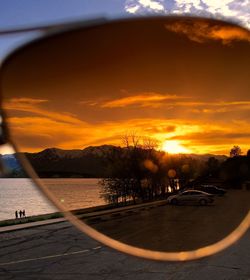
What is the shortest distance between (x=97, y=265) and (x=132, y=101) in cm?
317

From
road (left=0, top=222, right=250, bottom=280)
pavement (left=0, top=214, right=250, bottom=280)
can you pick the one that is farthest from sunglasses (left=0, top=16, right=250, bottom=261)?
road (left=0, top=222, right=250, bottom=280)

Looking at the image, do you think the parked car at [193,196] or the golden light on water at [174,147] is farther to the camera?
the parked car at [193,196]

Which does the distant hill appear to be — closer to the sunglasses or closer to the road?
the sunglasses

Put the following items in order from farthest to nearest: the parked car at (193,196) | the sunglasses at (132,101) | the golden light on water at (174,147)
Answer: the parked car at (193,196)
the golden light on water at (174,147)
the sunglasses at (132,101)

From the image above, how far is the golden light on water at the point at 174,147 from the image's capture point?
146cm

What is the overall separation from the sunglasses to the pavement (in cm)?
216

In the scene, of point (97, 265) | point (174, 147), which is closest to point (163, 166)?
point (174, 147)

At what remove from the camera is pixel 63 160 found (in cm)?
152

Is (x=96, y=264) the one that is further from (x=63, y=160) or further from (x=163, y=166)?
(x=63, y=160)

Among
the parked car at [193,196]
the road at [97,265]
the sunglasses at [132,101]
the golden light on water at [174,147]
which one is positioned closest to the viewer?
the sunglasses at [132,101]

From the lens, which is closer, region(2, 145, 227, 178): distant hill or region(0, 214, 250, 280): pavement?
region(2, 145, 227, 178): distant hill

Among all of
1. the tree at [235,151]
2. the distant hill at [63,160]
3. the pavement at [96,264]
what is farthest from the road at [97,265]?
the tree at [235,151]

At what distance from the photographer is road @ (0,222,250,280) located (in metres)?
4.01

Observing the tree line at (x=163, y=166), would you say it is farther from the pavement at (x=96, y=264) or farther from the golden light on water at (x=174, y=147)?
the pavement at (x=96, y=264)
